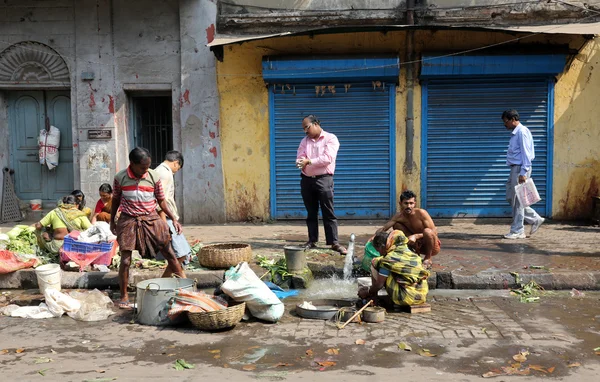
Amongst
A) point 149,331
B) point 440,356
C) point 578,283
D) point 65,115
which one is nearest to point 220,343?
point 149,331

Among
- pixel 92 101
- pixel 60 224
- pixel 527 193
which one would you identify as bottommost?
pixel 60 224

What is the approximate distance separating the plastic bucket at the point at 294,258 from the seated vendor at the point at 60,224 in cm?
289

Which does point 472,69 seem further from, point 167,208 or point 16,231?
point 16,231

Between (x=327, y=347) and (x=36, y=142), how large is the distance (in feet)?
30.9

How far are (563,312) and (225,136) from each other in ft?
23.9

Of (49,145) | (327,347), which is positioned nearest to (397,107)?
(49,145)

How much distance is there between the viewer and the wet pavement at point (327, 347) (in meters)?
4.61

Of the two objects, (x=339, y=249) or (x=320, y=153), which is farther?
(x=320, y=153)

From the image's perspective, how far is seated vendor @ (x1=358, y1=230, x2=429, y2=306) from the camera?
614 cm

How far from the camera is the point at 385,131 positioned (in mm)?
11789

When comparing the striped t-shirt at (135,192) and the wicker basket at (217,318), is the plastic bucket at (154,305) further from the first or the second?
the striped t-shirt at (135,192)

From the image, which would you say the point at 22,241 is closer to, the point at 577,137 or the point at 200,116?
the point at 200,116

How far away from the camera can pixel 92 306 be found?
644 cm

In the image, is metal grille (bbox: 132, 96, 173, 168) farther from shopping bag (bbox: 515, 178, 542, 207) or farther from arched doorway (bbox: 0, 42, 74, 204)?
shopping bag (bbox: 515, 178, 542, 207)
